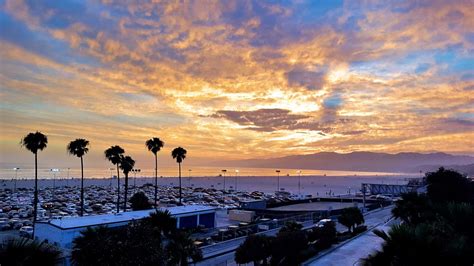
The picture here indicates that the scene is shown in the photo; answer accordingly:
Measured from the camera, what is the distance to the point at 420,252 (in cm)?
1055

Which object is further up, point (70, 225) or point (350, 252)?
point (70, 225)

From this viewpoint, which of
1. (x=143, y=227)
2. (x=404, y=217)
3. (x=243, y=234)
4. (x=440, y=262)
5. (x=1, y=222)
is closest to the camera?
(x=440, y=262)

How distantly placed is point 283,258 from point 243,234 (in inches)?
597

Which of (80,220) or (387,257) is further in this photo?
(80,220)

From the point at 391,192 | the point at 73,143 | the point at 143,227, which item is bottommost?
the point at 391,192

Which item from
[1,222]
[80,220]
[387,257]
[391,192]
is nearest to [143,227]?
[387,257]

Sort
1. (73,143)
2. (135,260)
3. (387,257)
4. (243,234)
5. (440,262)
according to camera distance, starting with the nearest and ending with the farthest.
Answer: (440,262)
(387,257)
(135,260)
(243,234)
(73,143)

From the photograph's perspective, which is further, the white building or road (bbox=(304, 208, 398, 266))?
the white building

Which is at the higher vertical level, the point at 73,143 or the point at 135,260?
the point at 73,143

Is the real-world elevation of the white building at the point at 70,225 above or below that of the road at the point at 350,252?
above

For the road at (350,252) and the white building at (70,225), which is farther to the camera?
the white building at (70,225)

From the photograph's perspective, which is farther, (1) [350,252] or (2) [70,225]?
(2) [70,225]

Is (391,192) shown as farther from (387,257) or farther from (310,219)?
(387,257)

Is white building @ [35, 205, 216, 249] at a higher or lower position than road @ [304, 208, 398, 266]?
higher
